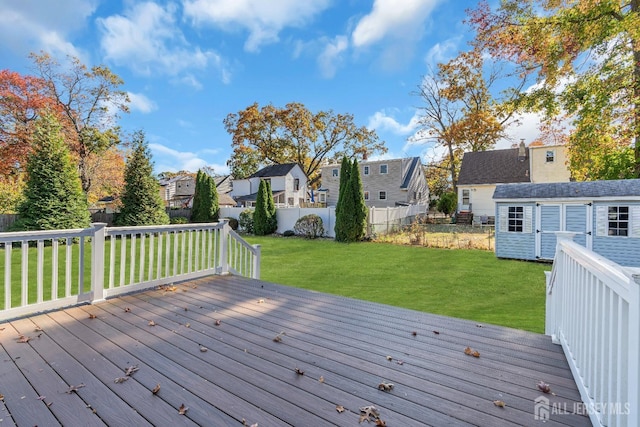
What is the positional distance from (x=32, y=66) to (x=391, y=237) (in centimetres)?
1782

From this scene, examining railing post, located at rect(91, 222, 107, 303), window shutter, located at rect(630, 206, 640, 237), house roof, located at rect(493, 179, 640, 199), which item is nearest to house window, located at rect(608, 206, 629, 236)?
window shutter, located at rect(630, 206, 640, 237)

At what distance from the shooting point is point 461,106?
78.6ft

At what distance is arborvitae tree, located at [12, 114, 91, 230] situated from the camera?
1099 centimetres

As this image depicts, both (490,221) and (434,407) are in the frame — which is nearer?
(434,407)

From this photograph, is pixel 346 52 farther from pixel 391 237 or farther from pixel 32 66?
pixel 32 66

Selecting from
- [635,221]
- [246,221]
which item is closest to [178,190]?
[246,221]

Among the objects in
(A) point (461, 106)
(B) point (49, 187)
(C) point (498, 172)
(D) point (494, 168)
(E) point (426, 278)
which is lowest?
(E) point (426, 278)

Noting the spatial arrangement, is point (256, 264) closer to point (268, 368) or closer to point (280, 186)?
point (268, 368)

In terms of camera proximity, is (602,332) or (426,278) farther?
(426,278)

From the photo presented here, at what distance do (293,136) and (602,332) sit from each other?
30020mm

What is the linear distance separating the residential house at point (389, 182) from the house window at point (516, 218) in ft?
43.6

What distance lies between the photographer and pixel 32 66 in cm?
1430

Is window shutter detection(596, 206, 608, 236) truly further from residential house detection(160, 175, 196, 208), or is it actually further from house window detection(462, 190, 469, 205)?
residential house detection(160, 175, 196, 208)

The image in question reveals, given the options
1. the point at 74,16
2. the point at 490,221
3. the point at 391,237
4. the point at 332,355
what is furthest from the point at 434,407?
→ the point at 490,221
